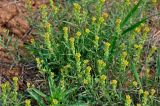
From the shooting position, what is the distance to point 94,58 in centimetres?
244

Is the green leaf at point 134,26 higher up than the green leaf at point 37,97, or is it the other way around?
the green leaf at point 134,26

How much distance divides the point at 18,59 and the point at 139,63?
71 centimetres

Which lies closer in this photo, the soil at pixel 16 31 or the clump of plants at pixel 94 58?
the clump of plants at pixel 94 58

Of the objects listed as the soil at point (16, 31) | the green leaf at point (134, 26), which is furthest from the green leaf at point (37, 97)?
the green leaf at point (134, 26)

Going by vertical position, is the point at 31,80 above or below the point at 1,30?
below

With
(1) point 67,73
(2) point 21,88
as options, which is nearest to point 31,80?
(2) point 21,88

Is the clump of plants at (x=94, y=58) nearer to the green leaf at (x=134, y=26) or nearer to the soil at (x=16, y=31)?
the green leaf at (x=134, y=26)

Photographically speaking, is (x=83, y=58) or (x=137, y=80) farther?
(x=83, y=58)

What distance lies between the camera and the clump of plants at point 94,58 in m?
2.25

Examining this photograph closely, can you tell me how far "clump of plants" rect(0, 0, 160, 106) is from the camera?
2.25 meters

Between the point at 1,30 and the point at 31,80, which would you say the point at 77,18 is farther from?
the point at 1,30

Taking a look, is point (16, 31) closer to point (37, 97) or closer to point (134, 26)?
point (37, 97)

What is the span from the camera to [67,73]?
2.35m

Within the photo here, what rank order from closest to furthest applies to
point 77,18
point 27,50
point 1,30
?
1. point 77,18
2. point 27,50
3. point 1,30
